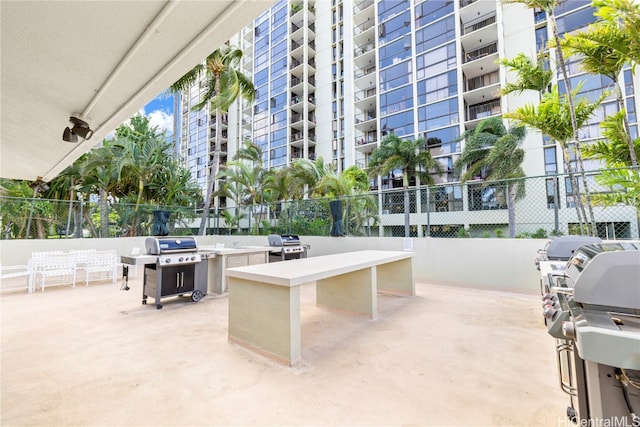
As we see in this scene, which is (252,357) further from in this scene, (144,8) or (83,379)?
(144,8)

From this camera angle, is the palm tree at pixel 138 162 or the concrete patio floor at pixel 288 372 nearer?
the concrete patio floor at pixel 288 372

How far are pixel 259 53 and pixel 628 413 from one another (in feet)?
110

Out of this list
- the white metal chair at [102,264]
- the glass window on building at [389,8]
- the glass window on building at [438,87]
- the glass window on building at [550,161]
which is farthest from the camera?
the glass window on building at [389,8]

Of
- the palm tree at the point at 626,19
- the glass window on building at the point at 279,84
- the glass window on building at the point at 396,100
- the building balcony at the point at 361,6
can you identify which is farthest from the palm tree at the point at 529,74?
the glass window on building at the point at 279,84

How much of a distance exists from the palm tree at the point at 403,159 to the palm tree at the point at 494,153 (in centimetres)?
216

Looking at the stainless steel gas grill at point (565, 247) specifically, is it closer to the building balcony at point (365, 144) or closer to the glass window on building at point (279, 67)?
the building balcony at point (365, 144)

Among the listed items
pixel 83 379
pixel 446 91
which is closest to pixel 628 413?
pixel 83 379

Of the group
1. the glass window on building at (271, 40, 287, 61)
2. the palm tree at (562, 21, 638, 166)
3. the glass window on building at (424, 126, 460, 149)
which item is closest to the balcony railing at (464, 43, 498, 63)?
the glass window on building at (424, 126, 460, 149)

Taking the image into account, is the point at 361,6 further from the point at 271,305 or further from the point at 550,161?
the point at 271,305

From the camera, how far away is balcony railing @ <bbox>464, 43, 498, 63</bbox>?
16.7m

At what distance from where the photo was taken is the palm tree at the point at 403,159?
1545 centimetres

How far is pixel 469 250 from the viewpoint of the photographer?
5.87 meters

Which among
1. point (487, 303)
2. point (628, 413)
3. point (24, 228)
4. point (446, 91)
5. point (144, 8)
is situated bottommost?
point (487, 303)

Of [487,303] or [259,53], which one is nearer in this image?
[487,303]
